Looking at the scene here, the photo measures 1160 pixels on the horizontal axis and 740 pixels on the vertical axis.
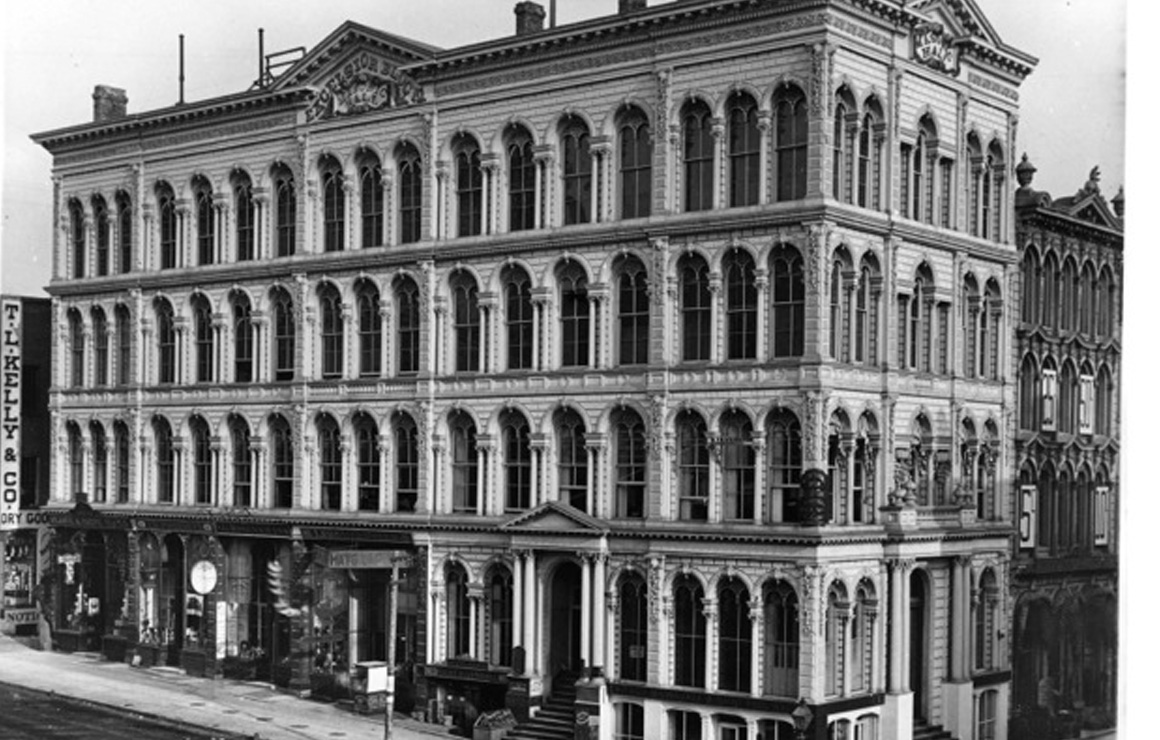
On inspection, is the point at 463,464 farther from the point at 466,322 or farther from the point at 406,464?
the point at 466,322

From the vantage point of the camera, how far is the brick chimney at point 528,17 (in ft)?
104

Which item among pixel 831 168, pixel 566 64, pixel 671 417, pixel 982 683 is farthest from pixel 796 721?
pixel 566 64

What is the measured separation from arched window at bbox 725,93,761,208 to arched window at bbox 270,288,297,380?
1108cm

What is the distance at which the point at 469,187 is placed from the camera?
1319 inches

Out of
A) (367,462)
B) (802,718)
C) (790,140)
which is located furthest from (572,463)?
(790,140)

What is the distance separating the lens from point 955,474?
28.8 m

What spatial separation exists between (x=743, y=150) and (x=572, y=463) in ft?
22.0

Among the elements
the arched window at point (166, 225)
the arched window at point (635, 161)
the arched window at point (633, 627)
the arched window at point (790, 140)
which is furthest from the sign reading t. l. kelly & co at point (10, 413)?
the arched window at point (790, 140)

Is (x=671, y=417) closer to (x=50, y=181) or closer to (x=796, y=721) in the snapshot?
(x=796, y=721)

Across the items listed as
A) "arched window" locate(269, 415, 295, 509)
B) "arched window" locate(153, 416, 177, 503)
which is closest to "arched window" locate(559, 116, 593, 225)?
"arched window" locate(269, 415, 295, 509)

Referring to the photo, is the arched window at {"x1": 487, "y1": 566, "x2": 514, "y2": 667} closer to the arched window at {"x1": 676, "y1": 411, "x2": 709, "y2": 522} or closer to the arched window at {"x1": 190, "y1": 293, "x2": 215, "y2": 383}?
the arched window at {"x1": 676, "y1": 411, "x2": 709, "y2": 522}

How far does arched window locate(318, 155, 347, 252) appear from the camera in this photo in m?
35.3

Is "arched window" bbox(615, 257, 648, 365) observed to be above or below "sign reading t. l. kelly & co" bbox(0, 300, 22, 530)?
above

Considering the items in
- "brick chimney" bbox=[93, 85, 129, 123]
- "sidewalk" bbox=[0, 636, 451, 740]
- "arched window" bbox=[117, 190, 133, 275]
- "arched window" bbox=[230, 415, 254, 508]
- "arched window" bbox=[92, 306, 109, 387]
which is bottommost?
"sidewalk" bbox=[0, 636, 451, 740]
